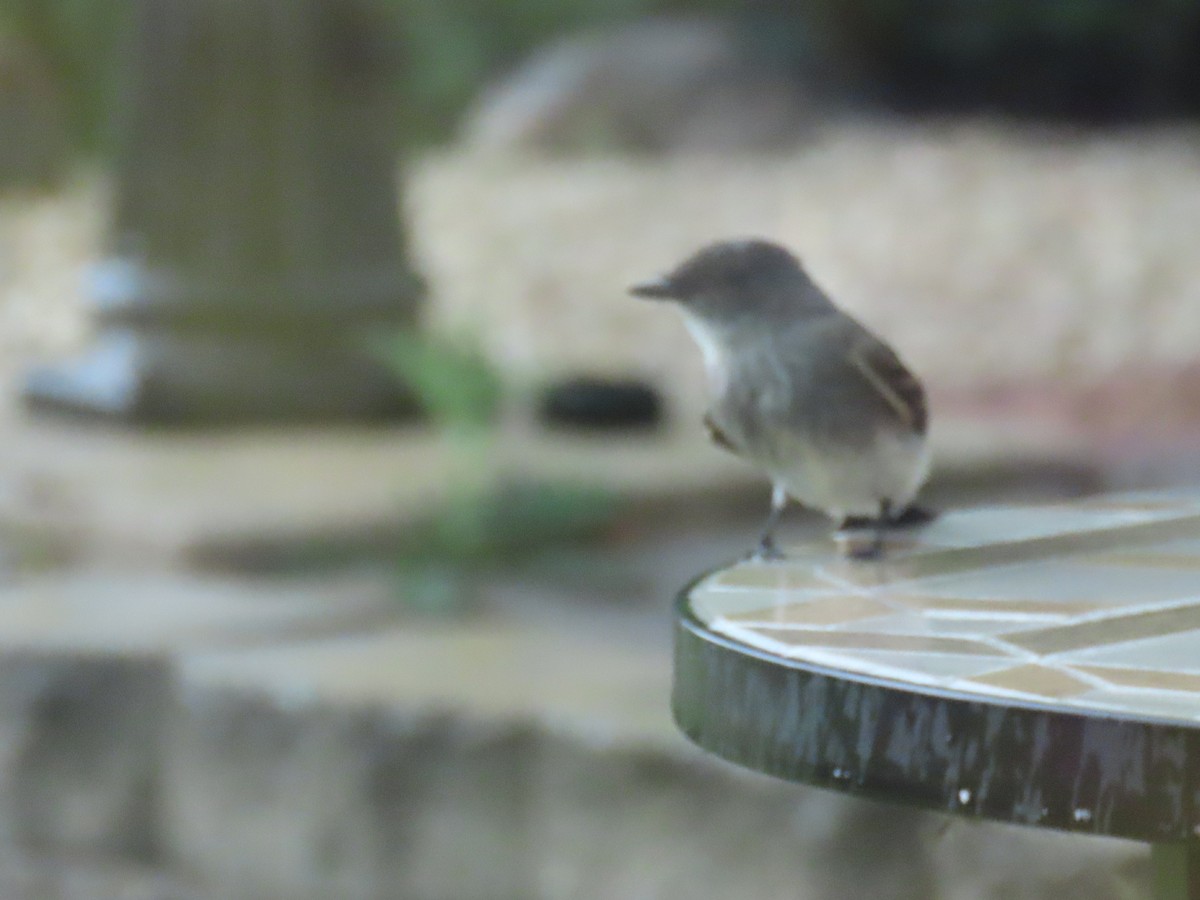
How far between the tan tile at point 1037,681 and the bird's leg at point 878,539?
12.9 inches

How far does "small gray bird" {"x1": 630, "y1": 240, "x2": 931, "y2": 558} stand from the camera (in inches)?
46.1

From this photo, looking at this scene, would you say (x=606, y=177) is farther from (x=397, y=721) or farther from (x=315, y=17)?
(x=397, y=721)

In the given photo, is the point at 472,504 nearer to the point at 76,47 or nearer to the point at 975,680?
the point at 975,680

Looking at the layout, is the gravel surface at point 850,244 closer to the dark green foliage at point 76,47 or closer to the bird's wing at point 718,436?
the dark green foliage at point 76,47

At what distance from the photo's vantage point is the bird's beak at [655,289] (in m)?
1.15

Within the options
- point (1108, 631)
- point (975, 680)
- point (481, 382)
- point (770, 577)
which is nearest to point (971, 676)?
point (975, 680)

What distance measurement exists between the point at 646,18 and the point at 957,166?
234 cm

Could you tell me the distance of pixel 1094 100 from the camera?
7.94m

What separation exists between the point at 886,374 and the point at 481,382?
7.90ft

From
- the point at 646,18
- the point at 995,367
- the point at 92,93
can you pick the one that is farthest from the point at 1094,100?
the point at 92,93

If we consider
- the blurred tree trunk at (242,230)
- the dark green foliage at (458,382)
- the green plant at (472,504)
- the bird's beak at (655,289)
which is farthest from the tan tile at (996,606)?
the blurred tree trunk at (242,230)

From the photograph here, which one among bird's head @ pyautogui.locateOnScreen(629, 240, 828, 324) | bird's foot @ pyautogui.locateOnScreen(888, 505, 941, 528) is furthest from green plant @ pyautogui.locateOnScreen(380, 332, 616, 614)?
bird's head @ pyautogui.locateOnScreen(629, 240, 828, 324)

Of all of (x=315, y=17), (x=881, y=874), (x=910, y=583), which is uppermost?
(x=315, y=17)

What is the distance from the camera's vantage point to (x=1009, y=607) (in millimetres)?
1040
